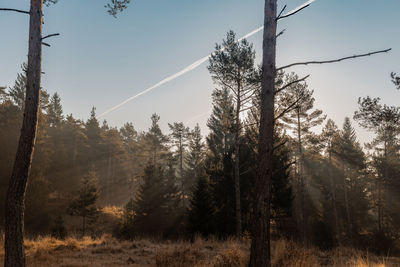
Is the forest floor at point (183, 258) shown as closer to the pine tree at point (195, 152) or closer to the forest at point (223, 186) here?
the forest at point (223, 186)

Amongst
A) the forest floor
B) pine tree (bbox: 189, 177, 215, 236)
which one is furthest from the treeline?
the forest floor

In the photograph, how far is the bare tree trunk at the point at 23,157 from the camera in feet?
16.5

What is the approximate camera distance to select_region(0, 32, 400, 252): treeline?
16.0 m

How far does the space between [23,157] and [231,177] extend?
654 inches

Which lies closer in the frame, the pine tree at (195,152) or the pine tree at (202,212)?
the pine tree at (202,212)

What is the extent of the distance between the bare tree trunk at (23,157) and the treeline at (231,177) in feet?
30.0

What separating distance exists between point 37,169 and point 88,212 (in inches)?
266

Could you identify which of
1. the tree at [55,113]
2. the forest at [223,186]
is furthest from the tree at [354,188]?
the tree at [55,113]

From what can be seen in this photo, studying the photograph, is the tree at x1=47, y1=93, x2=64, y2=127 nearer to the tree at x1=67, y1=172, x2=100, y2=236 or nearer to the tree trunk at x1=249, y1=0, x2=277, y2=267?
the tree at x1=67, y1=172, x2=100, y2=236

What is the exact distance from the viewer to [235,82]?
15203 mm

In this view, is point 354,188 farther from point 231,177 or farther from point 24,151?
point 24,151

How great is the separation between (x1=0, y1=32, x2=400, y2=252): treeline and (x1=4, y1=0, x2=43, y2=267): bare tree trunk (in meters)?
9.14

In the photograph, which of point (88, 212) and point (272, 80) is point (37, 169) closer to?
point (88, 212)

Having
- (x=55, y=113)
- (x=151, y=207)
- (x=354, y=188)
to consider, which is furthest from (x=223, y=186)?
(x=55, y=113)
